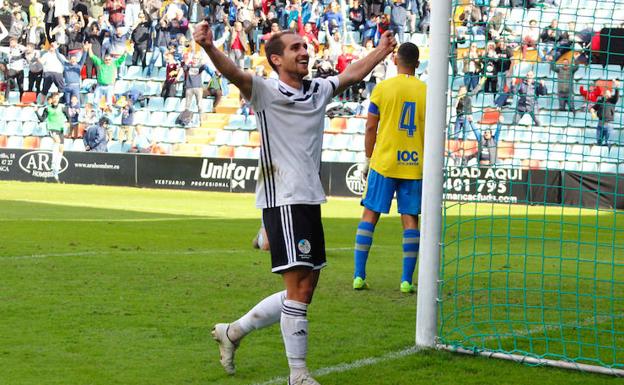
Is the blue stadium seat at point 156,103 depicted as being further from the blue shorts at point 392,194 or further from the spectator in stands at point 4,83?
the blue shorts at point 392,194

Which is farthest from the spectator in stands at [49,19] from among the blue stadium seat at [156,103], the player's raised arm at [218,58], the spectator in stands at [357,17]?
the player's raised arm at [218,58]

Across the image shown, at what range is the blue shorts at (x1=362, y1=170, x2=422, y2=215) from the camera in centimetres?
887

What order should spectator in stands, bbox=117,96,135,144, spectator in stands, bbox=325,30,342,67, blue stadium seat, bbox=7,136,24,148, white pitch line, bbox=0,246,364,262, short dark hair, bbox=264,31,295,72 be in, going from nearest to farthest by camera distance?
short dark hair, bbox=264,31,295,72, white pitch line, bbox=0,246,364,262, spectator in stands, bbox=325,30,342,67, spectator in stands, bbox=117,96,135,144, blue stadium seat, bbox=7,136,24,148

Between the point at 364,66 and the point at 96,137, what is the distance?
2576 cm

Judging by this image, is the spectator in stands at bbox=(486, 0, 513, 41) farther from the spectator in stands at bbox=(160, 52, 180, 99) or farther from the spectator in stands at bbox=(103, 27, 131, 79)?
the spectator in stands at bbox=(103, 27, 131, 79)

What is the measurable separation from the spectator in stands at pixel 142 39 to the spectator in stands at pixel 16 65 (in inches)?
156

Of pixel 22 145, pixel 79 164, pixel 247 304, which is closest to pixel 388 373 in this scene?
pixel 247 304

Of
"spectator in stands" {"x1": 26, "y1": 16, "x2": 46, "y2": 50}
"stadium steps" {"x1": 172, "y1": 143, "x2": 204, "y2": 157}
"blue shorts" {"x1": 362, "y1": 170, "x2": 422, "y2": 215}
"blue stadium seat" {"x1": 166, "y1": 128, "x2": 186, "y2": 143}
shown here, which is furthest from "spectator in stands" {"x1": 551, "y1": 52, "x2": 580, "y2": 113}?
"spectator in stands" {"x1": 26, "y1": 16, "x2": 46, "y2": 50}

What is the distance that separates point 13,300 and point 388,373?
11.3ft

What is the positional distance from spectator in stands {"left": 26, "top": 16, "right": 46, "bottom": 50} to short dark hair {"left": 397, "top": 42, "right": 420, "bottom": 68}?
1091 inches

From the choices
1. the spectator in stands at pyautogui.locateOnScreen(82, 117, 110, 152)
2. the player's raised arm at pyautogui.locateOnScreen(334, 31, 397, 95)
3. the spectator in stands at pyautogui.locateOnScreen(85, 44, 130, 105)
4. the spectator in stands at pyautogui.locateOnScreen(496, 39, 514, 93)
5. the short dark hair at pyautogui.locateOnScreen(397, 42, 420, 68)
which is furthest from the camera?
the spectator in stands at pyautogui.locateOnScreen(85, 44, 130, 105)

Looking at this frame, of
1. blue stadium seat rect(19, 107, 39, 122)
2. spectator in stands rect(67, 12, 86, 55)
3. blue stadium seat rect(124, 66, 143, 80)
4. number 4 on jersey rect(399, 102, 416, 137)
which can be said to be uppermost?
spectator in stands rect(67, 12, 86, 55)

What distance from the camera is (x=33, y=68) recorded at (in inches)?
1334

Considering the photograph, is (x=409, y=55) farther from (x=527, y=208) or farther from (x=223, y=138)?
(x=223, y=138)
